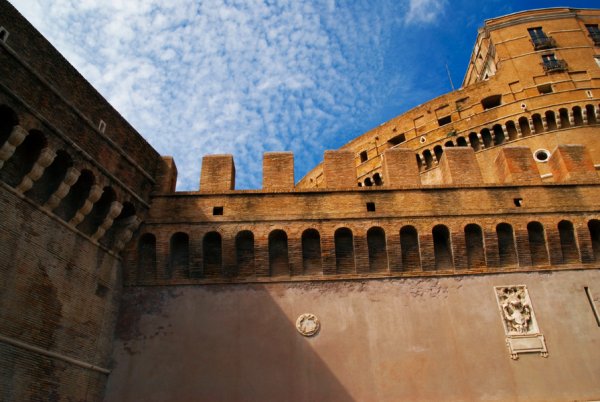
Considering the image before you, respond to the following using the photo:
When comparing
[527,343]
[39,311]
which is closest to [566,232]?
[527,343]

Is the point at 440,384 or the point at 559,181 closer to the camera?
the point at 440,384

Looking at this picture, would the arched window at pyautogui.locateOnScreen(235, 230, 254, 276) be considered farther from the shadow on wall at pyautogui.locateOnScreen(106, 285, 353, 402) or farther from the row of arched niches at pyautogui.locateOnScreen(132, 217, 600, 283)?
the shadow on wall at pyautogui.locateOnScreen(106, 285, 353, 402)

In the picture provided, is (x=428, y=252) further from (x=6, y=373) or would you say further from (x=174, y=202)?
(x=6, y=373)

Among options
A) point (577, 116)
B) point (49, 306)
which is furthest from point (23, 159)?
point (577, 116)

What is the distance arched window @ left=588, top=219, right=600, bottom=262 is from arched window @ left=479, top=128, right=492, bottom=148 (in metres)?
11.9

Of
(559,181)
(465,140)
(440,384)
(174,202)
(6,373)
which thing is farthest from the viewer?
(465,140)

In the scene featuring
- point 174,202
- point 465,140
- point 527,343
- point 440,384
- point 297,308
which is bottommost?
point 440,384

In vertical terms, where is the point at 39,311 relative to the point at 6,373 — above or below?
above

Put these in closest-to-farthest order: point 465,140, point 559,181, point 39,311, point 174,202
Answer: point 39,311
point 174,202
point 559,181
point 465,140

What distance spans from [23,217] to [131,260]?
8.20ft

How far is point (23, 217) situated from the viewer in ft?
25.0

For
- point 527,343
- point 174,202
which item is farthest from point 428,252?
point 174,202

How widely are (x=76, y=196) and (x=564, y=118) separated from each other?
20.2 m

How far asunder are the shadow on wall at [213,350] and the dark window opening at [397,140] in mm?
15836
